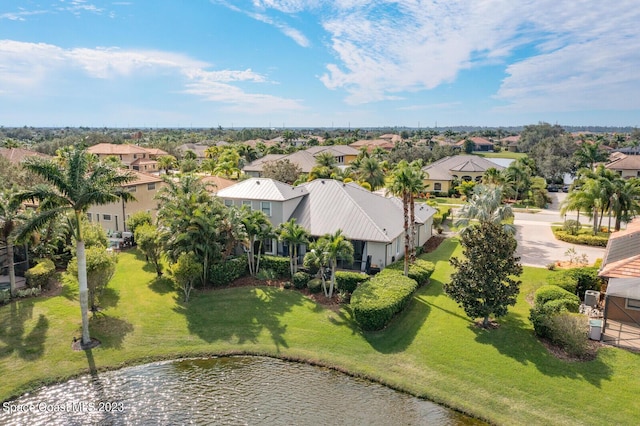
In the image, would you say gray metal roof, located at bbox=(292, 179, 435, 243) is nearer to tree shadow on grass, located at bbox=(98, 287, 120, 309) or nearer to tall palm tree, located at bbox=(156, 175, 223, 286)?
tall palm tree, located at bbox=(156, 175, 223, 286)

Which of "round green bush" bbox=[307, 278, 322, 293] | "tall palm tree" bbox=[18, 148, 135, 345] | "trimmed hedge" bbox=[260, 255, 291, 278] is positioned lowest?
"round green bush" bbox=[307, 278, 322, 293]

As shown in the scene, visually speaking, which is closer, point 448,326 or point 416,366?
point 416,366

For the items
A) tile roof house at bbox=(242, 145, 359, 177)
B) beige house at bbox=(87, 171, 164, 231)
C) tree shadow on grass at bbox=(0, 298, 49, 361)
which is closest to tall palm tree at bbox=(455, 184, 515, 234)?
tree shadow on grass at bbox=(0, 298, 49, 361)

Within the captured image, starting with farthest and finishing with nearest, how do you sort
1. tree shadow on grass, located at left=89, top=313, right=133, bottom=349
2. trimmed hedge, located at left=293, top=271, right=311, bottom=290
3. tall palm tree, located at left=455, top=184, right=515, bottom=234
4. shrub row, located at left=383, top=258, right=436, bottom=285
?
tall palm tree, located at left=455, top=184, right=515, bottom=234, trimmed hedge, located at left=293, top=271, right=311, bottom=290, shrub row, located at left=383, top=258, right=436, bottom=285, tree shadow on grass, located at left=89, top=313, right=133, bottom=349

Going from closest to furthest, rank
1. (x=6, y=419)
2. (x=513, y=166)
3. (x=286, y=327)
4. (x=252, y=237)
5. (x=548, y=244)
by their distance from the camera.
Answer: (x=6, y=419), (x=286, y=327), (x=252, y=237), (x=548, y=244), (x=513, y=166)

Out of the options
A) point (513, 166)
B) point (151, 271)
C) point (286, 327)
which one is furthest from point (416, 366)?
point (513, 166)

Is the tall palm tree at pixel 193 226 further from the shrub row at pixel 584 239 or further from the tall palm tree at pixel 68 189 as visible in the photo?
the shrub row at pixel 584 239

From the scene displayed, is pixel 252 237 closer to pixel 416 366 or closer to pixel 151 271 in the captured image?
pixel 151 271
